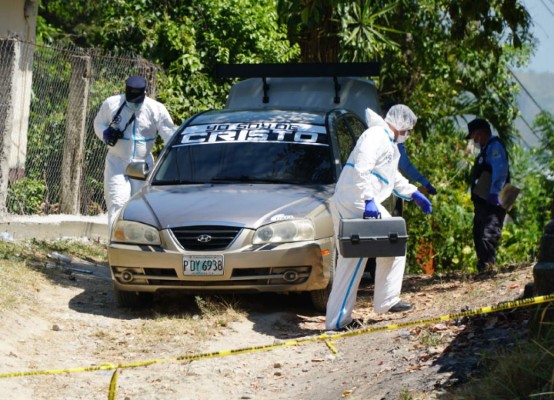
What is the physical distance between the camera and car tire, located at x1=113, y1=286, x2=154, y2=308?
996cm

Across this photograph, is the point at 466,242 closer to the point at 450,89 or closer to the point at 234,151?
the point at 450,89

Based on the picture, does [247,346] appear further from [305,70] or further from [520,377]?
[305,70]

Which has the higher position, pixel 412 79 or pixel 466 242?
pixel 412 79

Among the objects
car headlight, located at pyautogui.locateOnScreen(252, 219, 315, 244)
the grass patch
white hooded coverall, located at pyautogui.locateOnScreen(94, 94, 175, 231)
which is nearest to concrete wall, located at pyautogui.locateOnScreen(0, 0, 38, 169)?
the grass patch

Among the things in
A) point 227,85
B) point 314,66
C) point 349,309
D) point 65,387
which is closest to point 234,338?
point 349,309

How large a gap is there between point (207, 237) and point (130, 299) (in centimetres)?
114

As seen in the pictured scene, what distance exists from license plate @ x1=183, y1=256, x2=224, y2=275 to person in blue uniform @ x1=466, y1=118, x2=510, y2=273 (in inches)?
130

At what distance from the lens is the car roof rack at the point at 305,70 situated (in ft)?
41.6

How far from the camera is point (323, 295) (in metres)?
9.69

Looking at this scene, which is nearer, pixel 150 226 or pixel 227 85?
pixel 150 226

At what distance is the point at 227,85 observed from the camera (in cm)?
1742

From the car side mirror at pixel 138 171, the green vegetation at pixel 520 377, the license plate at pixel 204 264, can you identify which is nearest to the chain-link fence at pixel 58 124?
the car side mirror at pixel 138 171

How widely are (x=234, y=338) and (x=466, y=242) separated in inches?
515

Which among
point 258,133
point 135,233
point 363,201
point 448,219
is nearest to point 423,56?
point 448,219
